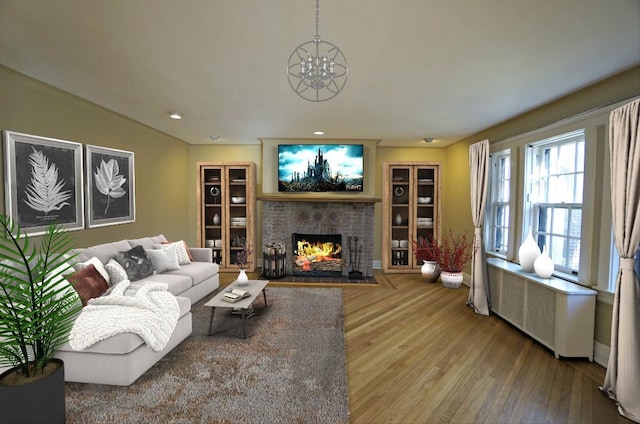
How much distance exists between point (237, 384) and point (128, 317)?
105 centimetres

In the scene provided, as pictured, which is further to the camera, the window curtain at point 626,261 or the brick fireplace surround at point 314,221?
the brick fireplace surround at point 314,221

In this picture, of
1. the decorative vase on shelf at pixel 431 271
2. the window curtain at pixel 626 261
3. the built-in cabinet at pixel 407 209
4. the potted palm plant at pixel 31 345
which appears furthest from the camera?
the built-in cabinet at pixel 407 209

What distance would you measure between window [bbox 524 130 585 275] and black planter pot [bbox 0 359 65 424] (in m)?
4.34

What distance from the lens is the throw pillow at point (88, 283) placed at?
2625mm

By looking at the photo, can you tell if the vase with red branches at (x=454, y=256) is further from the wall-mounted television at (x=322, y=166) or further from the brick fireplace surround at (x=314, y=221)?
the wall-mounted television at (x=322, y=166)

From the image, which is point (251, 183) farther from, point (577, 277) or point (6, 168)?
point (577, 277)

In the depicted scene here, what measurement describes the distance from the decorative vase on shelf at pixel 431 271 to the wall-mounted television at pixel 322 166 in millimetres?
1850

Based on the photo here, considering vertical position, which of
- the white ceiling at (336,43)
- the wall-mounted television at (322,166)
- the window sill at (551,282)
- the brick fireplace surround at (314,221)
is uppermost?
the white ceiling at (336,43)

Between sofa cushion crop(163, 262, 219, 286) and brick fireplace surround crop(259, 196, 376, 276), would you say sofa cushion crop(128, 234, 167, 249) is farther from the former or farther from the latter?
brick fireplace surround crop(259, 196, 376, 276)

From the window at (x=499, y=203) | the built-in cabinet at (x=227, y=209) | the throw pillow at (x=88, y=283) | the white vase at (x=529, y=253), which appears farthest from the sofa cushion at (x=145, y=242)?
the window at (x=499, y=203)

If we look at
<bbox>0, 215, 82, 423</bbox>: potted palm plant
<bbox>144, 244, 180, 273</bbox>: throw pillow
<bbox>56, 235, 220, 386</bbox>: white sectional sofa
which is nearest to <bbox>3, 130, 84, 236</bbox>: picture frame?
<bbox>144, 244, 180, 273</bbox>: throw pillow

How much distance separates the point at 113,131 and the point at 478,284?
209 inches

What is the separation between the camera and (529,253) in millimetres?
Result: 3303

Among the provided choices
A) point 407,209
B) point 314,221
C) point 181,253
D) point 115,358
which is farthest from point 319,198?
point 115,358
